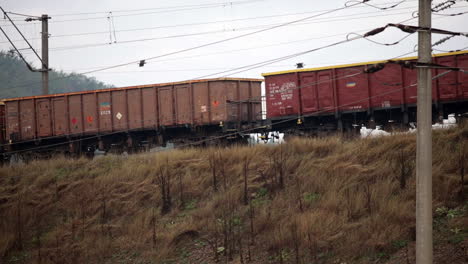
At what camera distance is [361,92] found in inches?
659

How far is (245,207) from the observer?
35.5 ft

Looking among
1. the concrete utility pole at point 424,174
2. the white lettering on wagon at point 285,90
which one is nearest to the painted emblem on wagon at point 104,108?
the white lettering on wagon at point 285,90

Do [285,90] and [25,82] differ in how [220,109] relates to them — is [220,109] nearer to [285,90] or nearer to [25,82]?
[285,90]

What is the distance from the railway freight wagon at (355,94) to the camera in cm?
1592

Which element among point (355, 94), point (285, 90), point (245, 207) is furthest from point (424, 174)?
point (285, 90)

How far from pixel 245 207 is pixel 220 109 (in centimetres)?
791

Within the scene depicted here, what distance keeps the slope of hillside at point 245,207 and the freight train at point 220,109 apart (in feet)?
13.0

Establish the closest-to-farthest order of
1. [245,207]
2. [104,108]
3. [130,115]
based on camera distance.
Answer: [245,207]
[130,115]
[104,108]

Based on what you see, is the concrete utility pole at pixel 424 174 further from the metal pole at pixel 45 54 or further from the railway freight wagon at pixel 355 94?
the metal pole at pixel 45 54

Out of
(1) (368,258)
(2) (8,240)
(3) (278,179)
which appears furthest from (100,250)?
(1) (368,258)

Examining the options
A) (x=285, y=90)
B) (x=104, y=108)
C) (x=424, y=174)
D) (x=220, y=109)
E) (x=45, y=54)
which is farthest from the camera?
(x=45, y=54)

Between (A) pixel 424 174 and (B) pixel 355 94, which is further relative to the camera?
(B) pixel 355 94

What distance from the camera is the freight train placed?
16438mm

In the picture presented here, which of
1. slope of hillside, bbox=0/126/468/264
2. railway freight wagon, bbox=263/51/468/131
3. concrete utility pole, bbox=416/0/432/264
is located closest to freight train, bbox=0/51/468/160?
railway freight wagon, bbox=263/51/468/131
